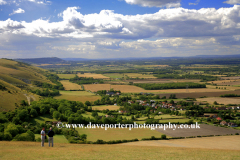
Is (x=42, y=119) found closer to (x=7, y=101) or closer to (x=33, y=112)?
(x=33, y=112)

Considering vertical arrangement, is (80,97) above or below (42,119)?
below

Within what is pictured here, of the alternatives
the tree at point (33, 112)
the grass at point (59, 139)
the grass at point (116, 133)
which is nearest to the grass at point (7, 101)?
the tree at point (33, 112)

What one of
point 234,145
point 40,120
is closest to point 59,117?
point 40,120

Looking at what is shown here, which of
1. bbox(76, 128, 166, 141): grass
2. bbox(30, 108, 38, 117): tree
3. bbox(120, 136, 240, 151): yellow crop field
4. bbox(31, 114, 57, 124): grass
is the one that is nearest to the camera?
bbox(120, 136, 240, 151): yellow crop field

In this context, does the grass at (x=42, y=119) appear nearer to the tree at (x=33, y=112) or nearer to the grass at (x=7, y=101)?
the tree at (x=33, y=112)

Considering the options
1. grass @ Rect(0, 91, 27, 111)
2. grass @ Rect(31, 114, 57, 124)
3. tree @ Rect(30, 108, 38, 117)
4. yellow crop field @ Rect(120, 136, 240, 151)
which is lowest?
yellow crop field @ Rect(120, 136, 240, 151)

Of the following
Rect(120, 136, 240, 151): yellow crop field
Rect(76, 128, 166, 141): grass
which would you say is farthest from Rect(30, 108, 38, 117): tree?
Rect(120, 136, 240, 151): yellow crop field

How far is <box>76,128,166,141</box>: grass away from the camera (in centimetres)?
4395

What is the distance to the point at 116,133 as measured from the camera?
47.5 metres

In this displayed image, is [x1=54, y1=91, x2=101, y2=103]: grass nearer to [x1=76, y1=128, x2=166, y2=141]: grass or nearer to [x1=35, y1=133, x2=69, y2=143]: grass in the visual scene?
[x1=76, y1=128, x2=166, y2=141]: grass

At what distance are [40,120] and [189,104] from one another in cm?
5834

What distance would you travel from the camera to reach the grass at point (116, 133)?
4395 cm

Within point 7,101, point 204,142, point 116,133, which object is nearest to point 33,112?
point 7,101

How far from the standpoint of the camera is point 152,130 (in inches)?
2030
